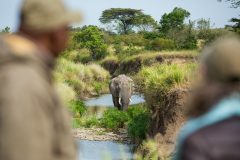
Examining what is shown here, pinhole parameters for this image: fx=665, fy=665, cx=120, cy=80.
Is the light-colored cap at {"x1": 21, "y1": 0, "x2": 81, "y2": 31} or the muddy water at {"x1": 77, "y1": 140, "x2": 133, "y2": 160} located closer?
the light-colored cap at {"x1": 21, "y1": 0, "x2": 81, "y2": 31}

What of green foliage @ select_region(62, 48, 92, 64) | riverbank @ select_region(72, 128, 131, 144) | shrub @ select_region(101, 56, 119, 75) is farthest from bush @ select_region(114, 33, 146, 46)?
riverbank @ select_region(72, 128, 131, 144)

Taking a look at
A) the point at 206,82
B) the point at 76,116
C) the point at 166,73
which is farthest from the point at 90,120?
the point at 206,82

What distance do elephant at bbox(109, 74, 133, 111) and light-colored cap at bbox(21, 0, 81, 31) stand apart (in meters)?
19.4

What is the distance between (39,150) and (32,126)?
0.11 meters

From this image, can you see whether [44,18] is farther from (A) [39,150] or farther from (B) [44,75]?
(A) [39,150]

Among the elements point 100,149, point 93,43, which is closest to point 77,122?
point 100,149

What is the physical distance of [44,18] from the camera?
9.64ft

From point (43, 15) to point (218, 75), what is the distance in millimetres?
818

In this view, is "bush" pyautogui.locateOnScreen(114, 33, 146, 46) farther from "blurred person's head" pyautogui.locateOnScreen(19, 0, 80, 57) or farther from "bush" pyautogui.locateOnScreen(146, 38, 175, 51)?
"blurred person's head" pyautogui.locateOnScreen(19, 0, 80, 57)

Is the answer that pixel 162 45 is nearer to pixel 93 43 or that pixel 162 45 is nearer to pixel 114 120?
pixel 93 43

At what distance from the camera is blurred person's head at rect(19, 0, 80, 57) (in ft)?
9.61

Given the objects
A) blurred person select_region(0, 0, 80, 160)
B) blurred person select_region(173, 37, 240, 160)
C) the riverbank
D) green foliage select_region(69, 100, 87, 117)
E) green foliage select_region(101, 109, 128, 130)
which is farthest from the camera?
green foliage select_region(69, 100, 87, 117)

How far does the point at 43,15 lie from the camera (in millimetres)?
2947

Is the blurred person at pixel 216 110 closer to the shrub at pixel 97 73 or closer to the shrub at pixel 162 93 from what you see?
the shrub at pixel 162 93
